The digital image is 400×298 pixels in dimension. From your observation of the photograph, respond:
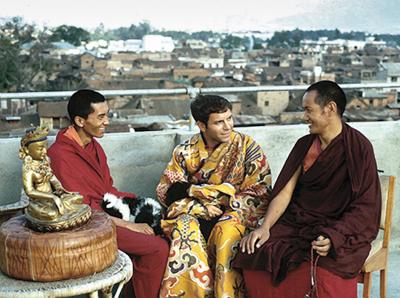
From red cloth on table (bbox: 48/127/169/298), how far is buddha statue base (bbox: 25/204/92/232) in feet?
2.02

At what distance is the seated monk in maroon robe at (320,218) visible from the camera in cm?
320

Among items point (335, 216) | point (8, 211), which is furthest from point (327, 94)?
point (8, 211)

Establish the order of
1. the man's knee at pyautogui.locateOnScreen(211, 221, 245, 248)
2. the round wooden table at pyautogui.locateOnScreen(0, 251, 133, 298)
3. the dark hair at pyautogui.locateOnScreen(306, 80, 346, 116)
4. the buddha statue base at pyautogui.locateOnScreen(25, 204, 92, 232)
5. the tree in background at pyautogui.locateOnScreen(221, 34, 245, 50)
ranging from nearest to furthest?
the round wooden table at pyautogui.locateOnScreen(0, 251, 133, 298) → the buddha statue base at pyautogui.locateOnScreen(25, 204, 92, 232) → the dark hair at pyautogui.locateOnScreen(306, 80, 346, 116) → the man's knee at pyautogui.locateOnScreen(211, 221, 245, 248) → the tree in background at pyautogui.locateOnScreen(221, 34, 245, 50)

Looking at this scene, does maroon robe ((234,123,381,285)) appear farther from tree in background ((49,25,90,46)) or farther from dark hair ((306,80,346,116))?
tree in background ((49,25,90,46))

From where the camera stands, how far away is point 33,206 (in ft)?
9.13

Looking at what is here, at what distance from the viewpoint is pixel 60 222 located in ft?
8.93

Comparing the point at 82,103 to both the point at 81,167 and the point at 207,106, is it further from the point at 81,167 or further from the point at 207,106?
the point at 207,106

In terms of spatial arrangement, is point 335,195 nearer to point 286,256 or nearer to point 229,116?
point 286,256

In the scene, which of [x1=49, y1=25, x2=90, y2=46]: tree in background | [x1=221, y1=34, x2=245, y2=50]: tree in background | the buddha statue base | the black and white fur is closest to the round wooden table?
the buddha statue base

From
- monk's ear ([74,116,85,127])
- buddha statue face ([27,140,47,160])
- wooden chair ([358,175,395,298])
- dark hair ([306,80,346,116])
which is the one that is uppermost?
dark hair ([306,80,346,116])

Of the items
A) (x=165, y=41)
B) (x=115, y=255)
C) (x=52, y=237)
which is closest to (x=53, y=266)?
(x=52, y=237)

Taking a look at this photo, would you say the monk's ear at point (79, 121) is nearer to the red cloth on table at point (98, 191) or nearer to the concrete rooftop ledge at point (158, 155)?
the red cloth on table at point (98, 191)

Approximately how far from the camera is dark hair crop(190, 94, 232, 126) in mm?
3740

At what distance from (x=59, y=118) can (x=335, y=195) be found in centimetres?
1603
